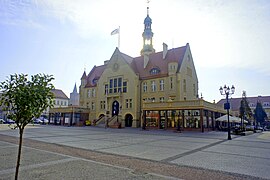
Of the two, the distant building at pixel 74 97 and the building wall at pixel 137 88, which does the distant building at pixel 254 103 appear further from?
the distant building at pixel 74 97

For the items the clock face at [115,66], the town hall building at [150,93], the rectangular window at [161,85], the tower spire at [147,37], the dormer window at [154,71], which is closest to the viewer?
the town hall building at [150,93]

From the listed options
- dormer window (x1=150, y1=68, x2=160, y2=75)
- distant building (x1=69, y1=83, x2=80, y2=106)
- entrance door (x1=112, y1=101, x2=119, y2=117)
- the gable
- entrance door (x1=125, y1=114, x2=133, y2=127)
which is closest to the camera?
the gable

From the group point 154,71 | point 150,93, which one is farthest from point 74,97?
point 150,93

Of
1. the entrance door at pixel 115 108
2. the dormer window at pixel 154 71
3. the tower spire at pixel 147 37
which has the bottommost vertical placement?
the entrance door at pixel 115 108

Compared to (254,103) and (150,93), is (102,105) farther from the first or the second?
(254,103)

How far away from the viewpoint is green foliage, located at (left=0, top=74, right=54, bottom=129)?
5.53 metres

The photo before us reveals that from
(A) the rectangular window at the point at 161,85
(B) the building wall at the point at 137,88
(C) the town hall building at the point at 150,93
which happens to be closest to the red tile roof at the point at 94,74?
(C) the town hall building at the point at 150,93

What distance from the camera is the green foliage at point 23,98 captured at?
218 inches

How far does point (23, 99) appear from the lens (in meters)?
5.50

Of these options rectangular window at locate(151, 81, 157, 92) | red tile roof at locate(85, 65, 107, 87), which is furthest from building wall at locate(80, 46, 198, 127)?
red tile roof at locate(85, 65, 107, 87)

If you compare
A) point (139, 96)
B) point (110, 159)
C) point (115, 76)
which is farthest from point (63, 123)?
point (110, 159)

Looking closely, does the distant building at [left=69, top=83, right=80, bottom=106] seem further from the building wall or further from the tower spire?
the tower spire

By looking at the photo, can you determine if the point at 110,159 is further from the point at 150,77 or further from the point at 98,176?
the point at 150,77

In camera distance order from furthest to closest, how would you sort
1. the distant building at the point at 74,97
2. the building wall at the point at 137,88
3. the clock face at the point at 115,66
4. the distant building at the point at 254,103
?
1. the distant building at the point at 74,97
2. the distant building at the point at 254,103
3. the clock face at the point at 115,66
4. the building wall at the point at 137,88
